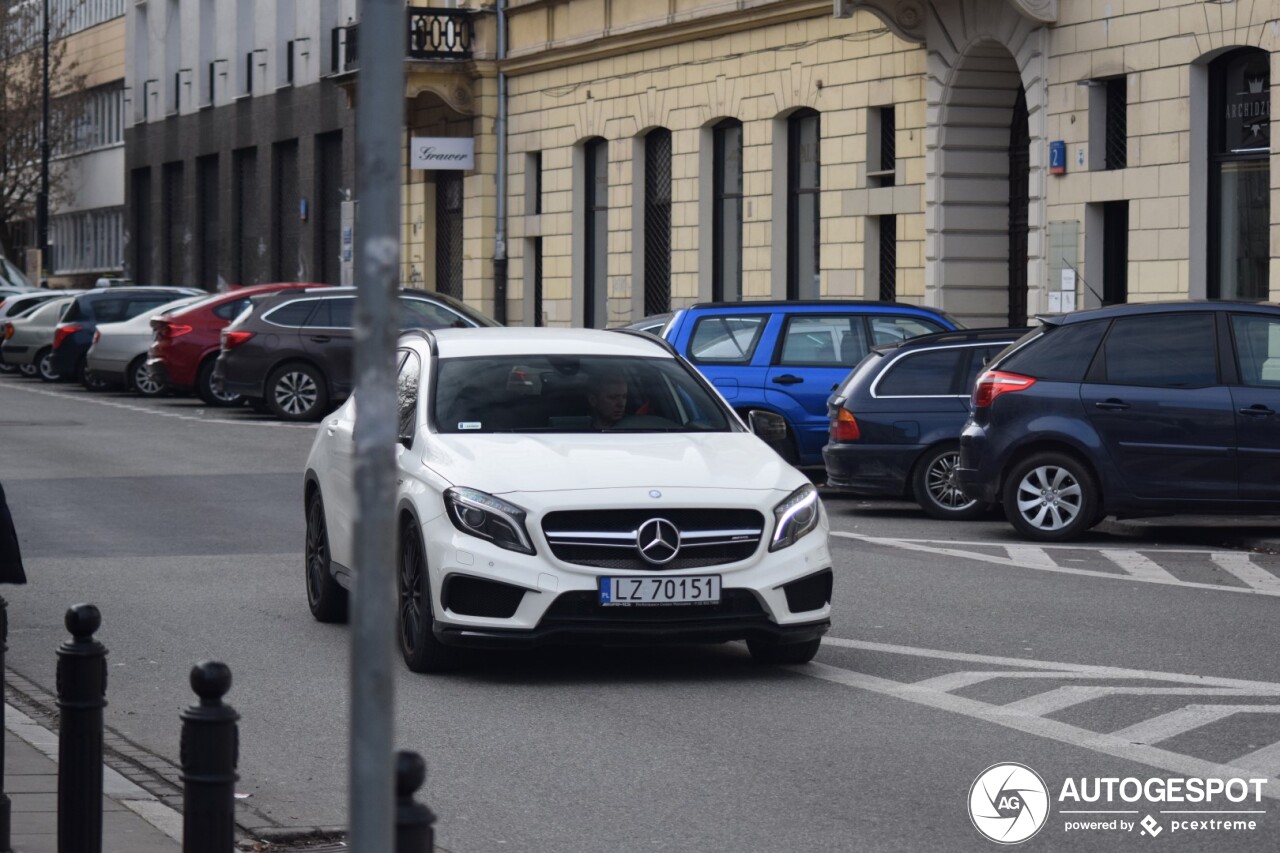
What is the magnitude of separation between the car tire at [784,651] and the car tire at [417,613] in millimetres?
1313

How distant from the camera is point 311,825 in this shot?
688cm

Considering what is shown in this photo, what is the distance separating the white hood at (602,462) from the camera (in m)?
9.32

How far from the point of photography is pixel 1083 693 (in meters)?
9.18

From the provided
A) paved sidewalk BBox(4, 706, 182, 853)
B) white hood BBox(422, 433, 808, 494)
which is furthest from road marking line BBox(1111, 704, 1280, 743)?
paved sidewalk BBox(4, 706, 182, 853)

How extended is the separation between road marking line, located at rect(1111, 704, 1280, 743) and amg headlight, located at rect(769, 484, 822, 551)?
1.71 metres

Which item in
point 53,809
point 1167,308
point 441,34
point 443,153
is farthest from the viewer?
point 441,34

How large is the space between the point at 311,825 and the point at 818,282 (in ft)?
82.7

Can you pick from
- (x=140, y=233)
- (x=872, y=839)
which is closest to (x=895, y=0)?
(x=872, y=839)

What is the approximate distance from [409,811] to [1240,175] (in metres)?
21.7

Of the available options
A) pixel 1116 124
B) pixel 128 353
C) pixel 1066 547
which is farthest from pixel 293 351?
pixel 1066 547

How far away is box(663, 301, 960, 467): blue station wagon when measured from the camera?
19031 millimetres

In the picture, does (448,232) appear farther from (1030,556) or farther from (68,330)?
(1030,556)

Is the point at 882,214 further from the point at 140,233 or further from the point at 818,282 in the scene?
the point at 140,233

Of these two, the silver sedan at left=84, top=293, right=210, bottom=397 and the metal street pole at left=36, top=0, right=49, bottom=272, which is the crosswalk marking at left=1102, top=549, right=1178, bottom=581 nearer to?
the silver sedan at left=84, top=293, right=210, bottom=397
